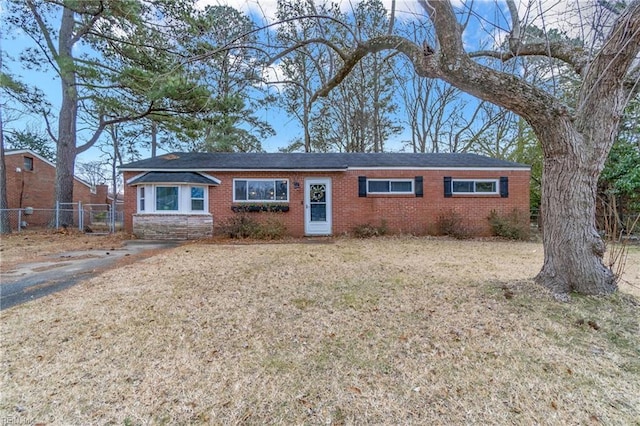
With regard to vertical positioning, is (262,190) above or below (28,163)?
below

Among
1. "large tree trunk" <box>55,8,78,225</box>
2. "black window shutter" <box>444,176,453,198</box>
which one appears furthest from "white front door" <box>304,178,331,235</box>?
"large tree trunk" <box>55,8,78,225</box>

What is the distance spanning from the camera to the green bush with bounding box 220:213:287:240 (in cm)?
1008

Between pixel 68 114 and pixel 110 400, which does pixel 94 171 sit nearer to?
pixel 68 114

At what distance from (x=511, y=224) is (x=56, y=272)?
516 inches

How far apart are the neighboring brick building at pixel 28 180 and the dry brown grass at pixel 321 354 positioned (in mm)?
17422

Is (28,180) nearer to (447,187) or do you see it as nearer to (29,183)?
(29,183)

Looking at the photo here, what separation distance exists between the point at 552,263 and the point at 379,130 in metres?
15.9

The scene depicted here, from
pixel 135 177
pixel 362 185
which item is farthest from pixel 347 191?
pixel 135 177

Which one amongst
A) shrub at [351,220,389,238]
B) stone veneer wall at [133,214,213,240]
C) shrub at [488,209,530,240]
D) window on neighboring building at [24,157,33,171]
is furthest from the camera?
window on neighboring building at [24,157,33,171]

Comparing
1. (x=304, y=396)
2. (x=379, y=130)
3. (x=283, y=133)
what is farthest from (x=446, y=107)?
(x=304, y=396)

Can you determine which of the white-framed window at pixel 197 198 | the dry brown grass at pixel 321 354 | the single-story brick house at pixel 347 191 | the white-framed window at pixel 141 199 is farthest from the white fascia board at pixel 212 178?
the dry brown grass at pixel 321 354

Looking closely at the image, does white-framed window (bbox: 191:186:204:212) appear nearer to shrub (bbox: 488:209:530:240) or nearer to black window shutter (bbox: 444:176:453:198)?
black window shutter (bbox: 444:176:453:198)

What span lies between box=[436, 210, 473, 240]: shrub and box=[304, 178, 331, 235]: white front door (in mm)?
4326

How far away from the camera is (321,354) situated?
98.3 inches
